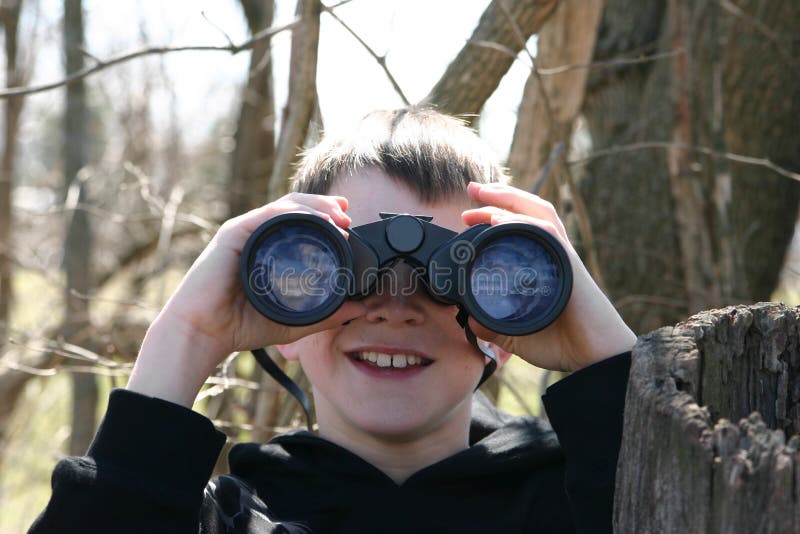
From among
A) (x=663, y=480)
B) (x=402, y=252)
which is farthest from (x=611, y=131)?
(x=663, y=480)

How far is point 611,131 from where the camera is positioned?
4.06 metres

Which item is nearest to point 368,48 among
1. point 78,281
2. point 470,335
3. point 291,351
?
point 291,351

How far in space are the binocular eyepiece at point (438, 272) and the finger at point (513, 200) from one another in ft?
0.43

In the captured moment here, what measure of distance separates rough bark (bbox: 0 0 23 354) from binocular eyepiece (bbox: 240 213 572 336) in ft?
11.3

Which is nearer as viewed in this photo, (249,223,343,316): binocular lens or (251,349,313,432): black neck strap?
(249,223,343,316): binocular lens

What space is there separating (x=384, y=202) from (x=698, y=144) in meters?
1.95

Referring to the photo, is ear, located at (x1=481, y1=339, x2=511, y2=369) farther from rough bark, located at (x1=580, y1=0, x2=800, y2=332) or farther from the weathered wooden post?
rough bark, located at (x1=580, y1=0, x2=800, y2=332)

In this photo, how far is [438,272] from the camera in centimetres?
176

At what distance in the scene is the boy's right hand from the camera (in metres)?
1.73

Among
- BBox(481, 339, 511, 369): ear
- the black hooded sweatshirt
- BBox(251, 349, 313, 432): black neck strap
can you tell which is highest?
BBox(481, 339, 511, 369): ear

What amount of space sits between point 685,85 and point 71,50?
249cm

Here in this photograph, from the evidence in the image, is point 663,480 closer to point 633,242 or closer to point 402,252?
point 402,252

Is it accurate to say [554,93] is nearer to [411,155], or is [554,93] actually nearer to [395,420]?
[411,155]

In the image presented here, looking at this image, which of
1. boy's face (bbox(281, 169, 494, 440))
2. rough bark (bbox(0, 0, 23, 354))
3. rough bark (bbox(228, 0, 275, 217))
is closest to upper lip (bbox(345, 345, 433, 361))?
boy's face (bbox(281, 169, 494, 440))
